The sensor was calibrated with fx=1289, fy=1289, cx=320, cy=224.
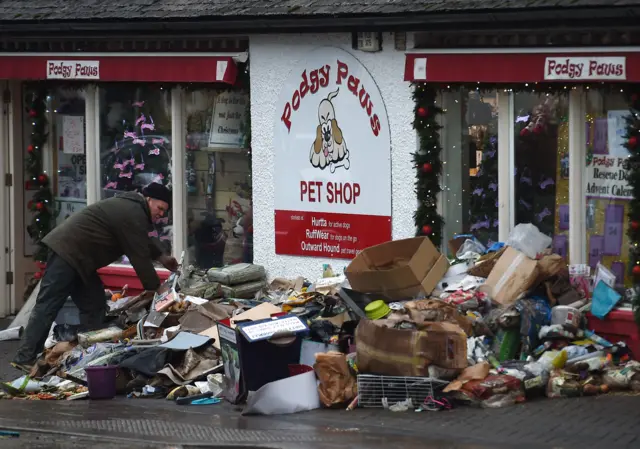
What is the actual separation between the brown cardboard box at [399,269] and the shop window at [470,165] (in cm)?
84

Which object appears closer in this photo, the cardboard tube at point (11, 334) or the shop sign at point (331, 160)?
the shop sign at point (331, 160)

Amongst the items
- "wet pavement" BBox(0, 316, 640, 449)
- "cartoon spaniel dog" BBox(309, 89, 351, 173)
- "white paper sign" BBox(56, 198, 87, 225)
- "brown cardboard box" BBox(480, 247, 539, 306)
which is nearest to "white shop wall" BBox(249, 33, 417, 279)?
"cartoon spaniel dog" BBox(309, 89, 351, 173)

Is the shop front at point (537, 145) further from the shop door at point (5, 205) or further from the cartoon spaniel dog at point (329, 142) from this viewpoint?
the shop door at point (5, 205)

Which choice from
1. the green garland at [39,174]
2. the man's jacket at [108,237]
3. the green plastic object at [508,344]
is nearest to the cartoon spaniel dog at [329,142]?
the man's jacket at [108,237]

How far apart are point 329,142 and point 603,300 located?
3370 millimetres

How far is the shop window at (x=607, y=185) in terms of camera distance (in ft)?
36.1

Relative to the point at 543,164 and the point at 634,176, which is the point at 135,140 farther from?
the point at 634,176

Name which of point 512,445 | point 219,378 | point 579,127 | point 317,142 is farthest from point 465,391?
point 317,142

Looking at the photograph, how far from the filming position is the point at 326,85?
42.0 feet

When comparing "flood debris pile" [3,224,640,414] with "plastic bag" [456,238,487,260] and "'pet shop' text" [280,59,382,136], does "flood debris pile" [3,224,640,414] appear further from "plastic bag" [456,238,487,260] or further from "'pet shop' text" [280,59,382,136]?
"'pet shop' text" [280,59,382,136]

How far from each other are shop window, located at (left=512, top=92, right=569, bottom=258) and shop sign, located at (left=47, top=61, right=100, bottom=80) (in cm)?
506

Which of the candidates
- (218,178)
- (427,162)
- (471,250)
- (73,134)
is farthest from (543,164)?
(73,134)

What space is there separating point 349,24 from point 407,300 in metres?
2.74

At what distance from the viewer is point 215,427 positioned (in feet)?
30.7
